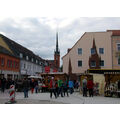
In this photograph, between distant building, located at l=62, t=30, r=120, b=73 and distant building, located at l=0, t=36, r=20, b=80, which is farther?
distant building, located at l=62, t=30, r=120, b=73

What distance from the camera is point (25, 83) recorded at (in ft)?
49.3

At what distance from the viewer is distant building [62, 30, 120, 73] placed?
37188 mm

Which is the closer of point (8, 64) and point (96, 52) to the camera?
point (96, 52)

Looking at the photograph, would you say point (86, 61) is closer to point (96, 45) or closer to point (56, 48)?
point (96, 45)

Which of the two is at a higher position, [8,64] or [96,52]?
[96,52]

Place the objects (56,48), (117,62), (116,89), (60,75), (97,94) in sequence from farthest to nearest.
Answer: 1. (56,48)
2. (117,62)
3. (60,75)
4. (97,94)
5. (116,89)

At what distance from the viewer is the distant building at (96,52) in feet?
122

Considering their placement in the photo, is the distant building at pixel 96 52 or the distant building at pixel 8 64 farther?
the distant building at pixel 96 52

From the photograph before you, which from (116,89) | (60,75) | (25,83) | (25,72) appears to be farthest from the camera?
(25,72)

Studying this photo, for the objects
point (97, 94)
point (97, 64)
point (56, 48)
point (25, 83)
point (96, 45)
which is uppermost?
point (56, 48)

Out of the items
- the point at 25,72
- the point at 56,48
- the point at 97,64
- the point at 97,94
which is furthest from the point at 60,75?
the point at 56,48

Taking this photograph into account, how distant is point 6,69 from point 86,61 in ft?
55.3

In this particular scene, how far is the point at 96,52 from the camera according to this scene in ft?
124

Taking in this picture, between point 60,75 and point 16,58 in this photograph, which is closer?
point 60,75
